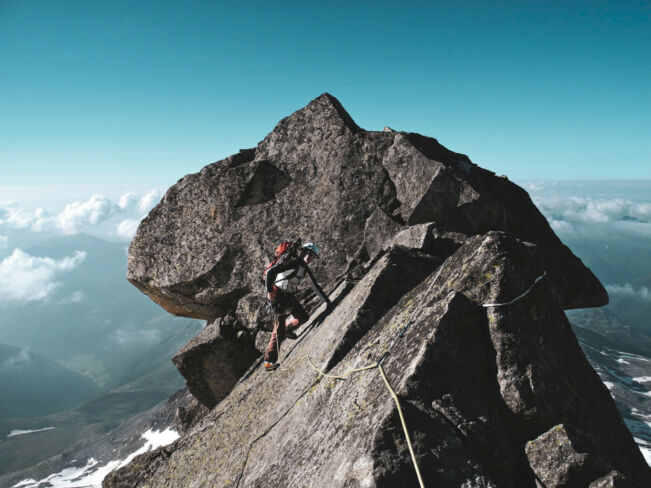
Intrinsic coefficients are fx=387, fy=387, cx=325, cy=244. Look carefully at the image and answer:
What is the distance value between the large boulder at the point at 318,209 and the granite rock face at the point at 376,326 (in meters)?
0.07

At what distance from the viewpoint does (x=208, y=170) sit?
62.7 feet

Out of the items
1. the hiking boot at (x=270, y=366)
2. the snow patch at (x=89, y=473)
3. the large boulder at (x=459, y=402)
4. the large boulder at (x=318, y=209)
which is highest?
the large boulder at (x=318, y=209)

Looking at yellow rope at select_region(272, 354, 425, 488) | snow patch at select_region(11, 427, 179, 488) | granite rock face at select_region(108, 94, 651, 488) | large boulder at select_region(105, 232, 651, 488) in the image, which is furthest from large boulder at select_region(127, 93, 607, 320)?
snow patch at select_region(11, 427, 179, 488)

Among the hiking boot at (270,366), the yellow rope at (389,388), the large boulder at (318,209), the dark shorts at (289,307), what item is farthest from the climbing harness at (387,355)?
the large boulder at (318,209)

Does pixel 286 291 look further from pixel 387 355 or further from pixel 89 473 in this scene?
pixel 89 473

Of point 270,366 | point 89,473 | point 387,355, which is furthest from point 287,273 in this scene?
point 89,473

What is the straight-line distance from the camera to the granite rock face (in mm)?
6164

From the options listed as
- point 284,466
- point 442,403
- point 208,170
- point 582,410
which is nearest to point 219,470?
point 284,466

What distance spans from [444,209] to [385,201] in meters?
2.57

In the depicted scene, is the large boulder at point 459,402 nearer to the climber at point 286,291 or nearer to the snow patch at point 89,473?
the climber at point 286,291

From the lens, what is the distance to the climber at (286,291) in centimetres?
1372

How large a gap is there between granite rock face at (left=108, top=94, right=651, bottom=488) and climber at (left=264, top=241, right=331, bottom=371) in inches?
18.5

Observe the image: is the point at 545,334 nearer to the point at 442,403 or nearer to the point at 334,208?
the point at 442,403

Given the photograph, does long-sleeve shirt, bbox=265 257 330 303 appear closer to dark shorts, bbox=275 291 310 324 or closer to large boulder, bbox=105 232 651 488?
dark shorts, bbox=275 291 310 324
